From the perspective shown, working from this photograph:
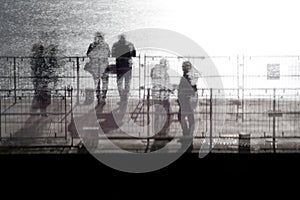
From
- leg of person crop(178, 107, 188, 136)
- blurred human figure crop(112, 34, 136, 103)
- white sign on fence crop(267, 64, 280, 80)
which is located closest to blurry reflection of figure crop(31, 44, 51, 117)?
blurred human figure crop(112, 34, 136, 103)

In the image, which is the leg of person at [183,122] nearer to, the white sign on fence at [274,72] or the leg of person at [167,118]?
the leg of person at [167,118]

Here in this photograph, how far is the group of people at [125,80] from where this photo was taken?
1254cm

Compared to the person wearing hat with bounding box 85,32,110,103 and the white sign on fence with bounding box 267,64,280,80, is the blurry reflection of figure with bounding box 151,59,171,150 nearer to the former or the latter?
the person wearing hat with bounding box 85,32,110,103

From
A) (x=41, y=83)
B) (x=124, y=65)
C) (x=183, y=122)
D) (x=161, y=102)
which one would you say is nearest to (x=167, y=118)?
(x=183, y=122)

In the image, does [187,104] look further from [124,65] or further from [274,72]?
[274,72]

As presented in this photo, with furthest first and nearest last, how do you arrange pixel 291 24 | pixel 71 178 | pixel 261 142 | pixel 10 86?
pixel 291 24 < pixel 10 86 < pixel 261 142 < pixel 71 178

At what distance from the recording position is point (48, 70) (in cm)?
1892

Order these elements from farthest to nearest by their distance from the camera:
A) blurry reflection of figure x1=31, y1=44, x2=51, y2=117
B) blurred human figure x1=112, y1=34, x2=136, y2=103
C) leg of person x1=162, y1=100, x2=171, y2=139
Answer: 1. blurred human figure x1=112, y1=34, x2=136, y2=103
2. blurry reflection of figure x1=31, y1=44, x2=51, y2=117
3. leg of person x1=162, y1=100, x2=171, y2=139

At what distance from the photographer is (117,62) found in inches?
632

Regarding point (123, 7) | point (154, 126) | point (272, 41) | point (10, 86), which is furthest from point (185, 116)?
point (123, 7)

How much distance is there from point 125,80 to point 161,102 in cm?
265

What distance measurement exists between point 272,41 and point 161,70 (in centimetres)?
4048

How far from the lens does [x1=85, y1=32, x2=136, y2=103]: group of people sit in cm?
1595

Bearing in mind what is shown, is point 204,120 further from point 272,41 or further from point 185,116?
point 272,41
